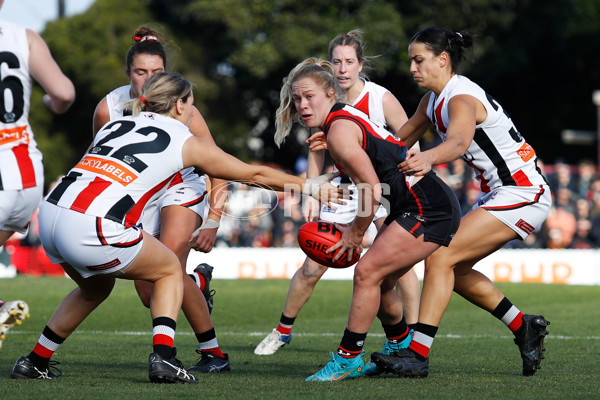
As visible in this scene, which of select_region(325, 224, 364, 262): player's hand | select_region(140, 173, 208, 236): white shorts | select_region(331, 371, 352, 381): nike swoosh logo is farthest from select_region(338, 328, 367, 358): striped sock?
select_region(140, 173, 208, 236): white shorts

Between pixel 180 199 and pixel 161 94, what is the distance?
1.07m

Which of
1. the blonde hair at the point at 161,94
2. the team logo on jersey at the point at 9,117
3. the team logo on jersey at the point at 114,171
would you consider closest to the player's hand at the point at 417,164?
the blonde hair at the point at 161,94

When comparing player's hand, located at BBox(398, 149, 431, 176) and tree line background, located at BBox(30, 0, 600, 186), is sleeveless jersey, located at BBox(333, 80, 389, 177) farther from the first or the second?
tree line background, located at BBox(30, 0, 600, 186)

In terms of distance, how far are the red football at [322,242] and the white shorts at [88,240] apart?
1034mm

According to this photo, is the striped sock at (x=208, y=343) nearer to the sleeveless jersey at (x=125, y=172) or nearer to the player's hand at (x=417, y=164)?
the sleeveless jersey at (x=125, y=172)

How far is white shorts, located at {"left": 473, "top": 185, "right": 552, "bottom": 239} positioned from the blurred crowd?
9239mm

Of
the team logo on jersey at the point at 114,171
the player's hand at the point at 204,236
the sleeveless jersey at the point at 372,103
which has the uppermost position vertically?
the sleeveless jersey at the point at 372,103

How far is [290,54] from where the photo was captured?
970 inches

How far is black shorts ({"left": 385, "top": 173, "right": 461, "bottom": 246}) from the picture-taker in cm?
540

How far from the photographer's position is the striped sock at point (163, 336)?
5117mm

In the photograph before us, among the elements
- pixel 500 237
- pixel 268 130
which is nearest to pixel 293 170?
pixel 268 130

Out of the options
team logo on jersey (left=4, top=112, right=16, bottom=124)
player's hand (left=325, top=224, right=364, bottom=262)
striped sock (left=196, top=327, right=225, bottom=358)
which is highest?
team logo on jersey (left=4, top=112, right=16, bottom=124)

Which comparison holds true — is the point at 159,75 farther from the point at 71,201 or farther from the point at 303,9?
the point at 303,9

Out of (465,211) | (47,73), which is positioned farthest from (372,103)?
(465,211)
